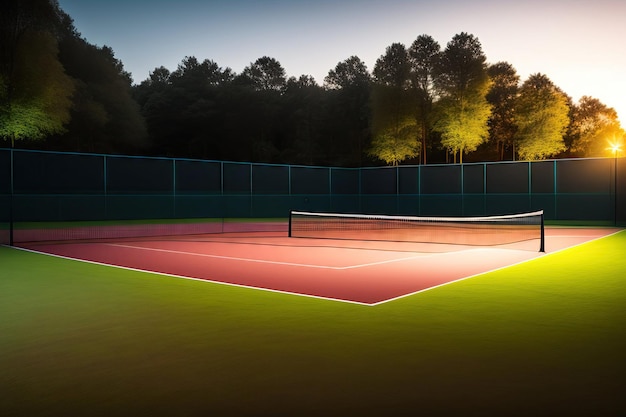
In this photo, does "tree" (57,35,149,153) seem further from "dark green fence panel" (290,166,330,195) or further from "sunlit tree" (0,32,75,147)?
"dark green fence panel" (290,166,330,195)

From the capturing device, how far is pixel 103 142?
48.1 m

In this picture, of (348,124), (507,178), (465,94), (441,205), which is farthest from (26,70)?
(348,124)

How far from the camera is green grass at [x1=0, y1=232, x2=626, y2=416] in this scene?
3.81 metres

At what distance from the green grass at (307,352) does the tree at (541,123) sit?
35.0 metres

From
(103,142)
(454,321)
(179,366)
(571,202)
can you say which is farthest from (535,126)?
(179,366)

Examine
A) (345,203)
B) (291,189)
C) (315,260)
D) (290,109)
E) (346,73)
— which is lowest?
(315,260)

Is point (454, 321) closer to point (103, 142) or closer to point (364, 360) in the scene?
point (364, 360)

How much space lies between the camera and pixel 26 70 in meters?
31.8

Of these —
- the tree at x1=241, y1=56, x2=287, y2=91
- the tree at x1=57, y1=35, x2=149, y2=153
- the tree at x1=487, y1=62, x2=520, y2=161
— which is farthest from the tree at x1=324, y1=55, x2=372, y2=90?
the tree at x1=57, y1=35, x2=149, y2=153

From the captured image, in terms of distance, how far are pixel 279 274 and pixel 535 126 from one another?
36.0m

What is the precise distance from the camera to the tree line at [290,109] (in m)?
32.7

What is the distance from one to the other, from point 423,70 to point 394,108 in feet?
11.8

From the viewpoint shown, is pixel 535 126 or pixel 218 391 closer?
pixel 218 391

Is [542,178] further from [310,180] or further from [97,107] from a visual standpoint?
[97,107]
